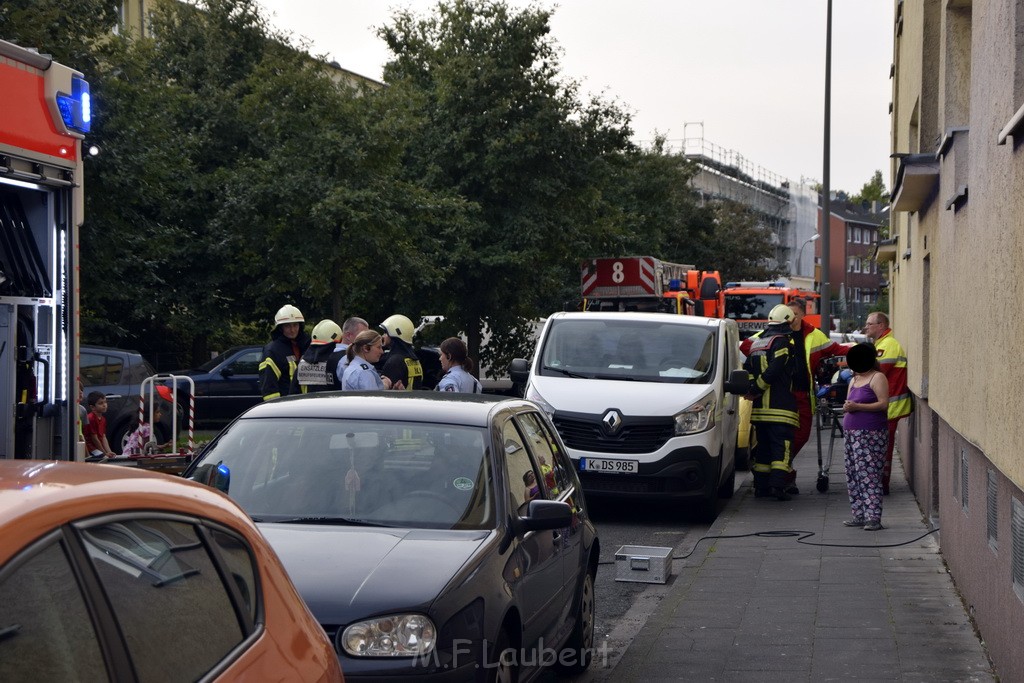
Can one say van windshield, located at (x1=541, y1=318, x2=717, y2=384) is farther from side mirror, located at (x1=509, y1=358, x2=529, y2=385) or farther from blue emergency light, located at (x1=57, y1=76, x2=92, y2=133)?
blue emergency light, located at (x1=57, y1=76, x2=92, y2=133)

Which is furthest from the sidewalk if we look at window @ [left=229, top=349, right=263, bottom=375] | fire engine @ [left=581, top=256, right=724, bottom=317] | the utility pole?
the utility pole

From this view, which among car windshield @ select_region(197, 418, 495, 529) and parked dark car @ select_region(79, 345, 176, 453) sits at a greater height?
car windshield @ select_region(197, 418, 495, 529)

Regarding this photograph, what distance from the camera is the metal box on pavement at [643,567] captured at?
9172mm

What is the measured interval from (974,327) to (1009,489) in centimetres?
130

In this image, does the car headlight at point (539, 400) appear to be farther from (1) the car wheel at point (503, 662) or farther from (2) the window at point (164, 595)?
(2) the window at point (164, 595)

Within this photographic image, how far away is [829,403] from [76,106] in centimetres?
1157

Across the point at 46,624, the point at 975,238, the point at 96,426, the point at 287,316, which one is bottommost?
the point at 96,426

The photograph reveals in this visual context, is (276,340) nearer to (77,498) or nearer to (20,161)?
(20,161)

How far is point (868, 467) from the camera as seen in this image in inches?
440

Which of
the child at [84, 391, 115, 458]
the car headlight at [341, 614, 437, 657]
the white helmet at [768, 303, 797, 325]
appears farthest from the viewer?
the child at [84, 391, 115, 458]

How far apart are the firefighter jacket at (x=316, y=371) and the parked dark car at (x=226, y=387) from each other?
1132 cm

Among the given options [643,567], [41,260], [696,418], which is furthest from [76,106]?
[696,418]

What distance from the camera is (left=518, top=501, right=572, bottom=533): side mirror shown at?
17.7ft

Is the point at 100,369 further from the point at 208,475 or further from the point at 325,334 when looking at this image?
the point at 208,475
